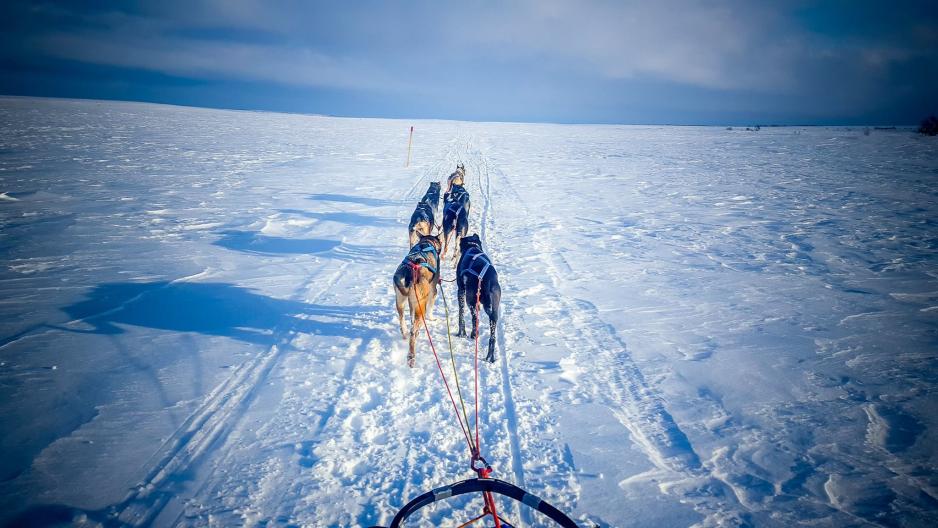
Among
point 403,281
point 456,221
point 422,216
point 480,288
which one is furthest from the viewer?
point 456,221

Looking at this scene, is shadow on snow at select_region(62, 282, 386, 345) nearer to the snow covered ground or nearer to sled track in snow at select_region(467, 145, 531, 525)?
the snow covered ground

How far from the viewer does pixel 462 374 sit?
13.5 feet

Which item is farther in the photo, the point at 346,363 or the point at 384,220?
the point at 384,220

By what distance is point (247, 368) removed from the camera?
161 inches

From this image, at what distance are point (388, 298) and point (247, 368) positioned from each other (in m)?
2.13

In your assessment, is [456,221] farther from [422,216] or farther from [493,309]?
[493,309]

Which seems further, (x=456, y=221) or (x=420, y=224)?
(x=456, y=221)

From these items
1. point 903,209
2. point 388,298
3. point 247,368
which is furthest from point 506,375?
point 903,209

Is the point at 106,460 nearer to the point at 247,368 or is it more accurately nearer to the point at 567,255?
the point at 247,368

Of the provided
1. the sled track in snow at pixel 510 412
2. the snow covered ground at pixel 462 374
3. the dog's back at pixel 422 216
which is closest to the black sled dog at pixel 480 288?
the sled track in snow at pixel 510 412

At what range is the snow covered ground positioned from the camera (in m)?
2.76

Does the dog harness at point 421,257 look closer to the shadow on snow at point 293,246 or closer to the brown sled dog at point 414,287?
the brown sled dog at point 414,287

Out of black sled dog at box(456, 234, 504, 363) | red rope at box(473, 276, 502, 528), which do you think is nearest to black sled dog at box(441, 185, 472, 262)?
black sled dog at box(456, 234, 504, 363)

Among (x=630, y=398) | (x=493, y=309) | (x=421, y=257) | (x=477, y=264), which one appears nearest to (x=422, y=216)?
(x=421, y=257)
